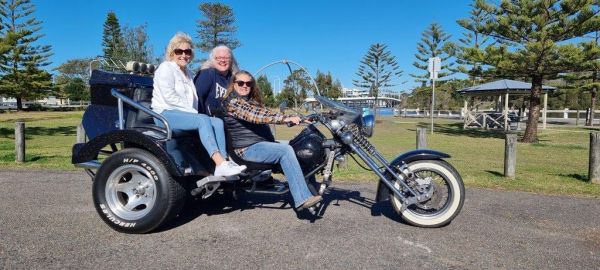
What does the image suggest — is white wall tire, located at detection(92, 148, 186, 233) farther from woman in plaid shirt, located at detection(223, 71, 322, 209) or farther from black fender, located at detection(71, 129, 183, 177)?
woman in plaid shirt, located at detection(223, 71, 322, 209)

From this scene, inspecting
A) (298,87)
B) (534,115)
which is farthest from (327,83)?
(534,115)

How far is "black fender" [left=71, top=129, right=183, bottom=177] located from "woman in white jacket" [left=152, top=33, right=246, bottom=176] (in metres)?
0.28

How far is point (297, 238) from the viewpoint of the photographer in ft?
12.3

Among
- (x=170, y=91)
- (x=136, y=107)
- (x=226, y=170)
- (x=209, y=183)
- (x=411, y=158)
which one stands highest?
(x=170, y=91)

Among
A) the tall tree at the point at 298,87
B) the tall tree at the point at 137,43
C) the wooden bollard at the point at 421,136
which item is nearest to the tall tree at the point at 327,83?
the tall tree at the point at 298,87

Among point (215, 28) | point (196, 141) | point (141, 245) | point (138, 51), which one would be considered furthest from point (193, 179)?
point (215, 28)

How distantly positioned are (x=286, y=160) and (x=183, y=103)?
3.81 feet

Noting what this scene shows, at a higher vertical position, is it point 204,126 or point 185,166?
point 204,126

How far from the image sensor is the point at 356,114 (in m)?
4.21

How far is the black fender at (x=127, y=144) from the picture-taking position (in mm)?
3807

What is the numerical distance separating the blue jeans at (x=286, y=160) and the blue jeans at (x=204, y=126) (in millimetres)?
302

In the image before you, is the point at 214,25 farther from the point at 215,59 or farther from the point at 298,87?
the point at 215,59

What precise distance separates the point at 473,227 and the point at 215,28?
45.2m

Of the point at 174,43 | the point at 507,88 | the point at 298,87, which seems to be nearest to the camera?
the point at 174,43
